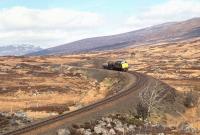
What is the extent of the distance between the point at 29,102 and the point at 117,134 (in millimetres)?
30099

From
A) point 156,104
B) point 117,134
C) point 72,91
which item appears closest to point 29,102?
point 72,91

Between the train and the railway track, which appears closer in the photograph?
the railway track

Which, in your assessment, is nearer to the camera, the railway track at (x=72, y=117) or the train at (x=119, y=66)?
the railway track at (x=72, y=117)

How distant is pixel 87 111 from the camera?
137 feet

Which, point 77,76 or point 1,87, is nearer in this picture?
point 1,87

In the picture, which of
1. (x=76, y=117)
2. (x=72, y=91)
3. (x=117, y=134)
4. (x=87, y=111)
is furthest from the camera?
(x=72, y=91)

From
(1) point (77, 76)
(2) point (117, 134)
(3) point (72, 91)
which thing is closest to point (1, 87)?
(3) point (72, 91)

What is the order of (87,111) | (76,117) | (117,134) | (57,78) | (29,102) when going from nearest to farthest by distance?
1. (117,134)
2. (76,117)
3. (87,111)
4. (29,102)
5. (57,78)

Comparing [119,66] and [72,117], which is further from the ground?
[72,117]

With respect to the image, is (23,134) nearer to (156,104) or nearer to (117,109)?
(117,109)

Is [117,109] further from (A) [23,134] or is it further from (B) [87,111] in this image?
(A) [23,134]

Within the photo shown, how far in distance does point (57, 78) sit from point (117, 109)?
4793 centimetres

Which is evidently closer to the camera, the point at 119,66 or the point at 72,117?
the point at 72,117

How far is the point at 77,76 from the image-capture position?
320 feet
